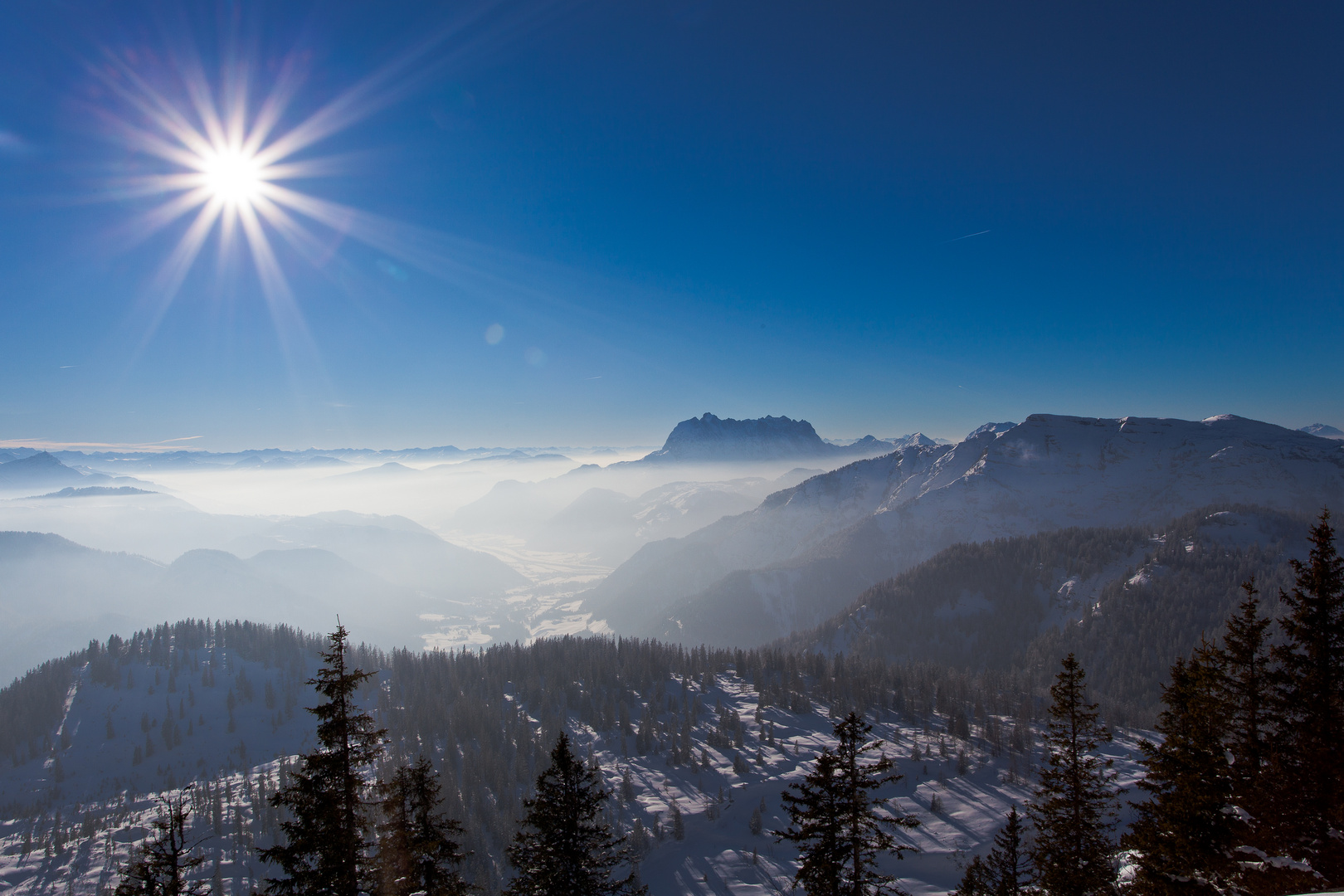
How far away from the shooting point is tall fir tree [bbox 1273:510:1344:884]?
18.4 metres

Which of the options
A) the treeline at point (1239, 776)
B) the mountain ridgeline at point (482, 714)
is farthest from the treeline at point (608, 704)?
→ the treeline at point (1239, 776)

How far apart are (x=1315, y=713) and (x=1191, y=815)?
6.01 m

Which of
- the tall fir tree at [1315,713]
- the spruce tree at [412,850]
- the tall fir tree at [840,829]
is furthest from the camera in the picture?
the tall fir tree at [840,829]

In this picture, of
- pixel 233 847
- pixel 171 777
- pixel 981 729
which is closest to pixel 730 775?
pixel 981 729

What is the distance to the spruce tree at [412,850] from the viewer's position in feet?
64.0

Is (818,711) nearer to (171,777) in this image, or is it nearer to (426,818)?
(426,818)

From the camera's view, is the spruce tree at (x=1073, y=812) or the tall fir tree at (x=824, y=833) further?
the spruce tree at (x=1073, y=812)

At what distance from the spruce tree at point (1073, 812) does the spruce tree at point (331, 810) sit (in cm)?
2666

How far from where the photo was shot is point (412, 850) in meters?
19.4

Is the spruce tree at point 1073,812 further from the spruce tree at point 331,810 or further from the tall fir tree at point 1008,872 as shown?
the spruce tree at point 331,810

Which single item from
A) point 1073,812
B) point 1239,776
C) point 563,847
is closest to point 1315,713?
point 1239,776

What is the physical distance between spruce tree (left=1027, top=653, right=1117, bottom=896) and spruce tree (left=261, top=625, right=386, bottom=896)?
26.7 m

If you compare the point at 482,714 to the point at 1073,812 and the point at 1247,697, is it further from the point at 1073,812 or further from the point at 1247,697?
the point at 1247,697

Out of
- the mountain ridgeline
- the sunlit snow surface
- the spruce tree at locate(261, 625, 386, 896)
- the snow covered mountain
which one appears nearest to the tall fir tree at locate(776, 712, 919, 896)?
the spruce tree at locate(261, 625, 386, 896)
